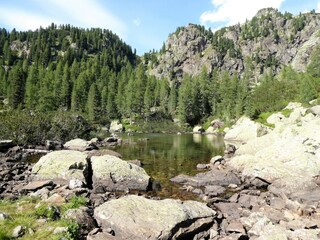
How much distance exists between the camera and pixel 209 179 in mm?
27812

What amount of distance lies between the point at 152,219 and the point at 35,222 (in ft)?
17.5

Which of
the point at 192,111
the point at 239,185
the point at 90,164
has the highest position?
the point at 192,111

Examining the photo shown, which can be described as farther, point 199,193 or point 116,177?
point 116,177

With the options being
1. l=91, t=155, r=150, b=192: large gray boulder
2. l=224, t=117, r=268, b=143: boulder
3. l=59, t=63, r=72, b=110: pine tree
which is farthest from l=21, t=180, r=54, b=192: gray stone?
l=59, t=63, r=72, b=110: pine tree

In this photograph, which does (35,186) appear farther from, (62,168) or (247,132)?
(247,132)

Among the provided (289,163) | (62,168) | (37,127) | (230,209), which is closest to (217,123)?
(37,127)

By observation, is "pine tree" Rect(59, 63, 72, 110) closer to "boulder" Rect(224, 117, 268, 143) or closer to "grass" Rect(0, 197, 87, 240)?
"boulder" Rect(224, 117, 268, 143)

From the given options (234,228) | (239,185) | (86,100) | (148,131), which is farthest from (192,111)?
(234,228)

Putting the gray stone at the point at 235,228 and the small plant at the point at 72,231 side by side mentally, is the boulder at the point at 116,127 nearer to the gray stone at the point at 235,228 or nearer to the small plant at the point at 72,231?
the gray stone at the point at 235,228

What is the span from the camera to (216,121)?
116 m

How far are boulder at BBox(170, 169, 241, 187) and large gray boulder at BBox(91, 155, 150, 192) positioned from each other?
431cm

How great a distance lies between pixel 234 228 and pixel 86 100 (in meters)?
125

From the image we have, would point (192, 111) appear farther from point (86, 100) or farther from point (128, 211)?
point (128, 211)

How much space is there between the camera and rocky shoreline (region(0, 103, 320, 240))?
14.1 meters
